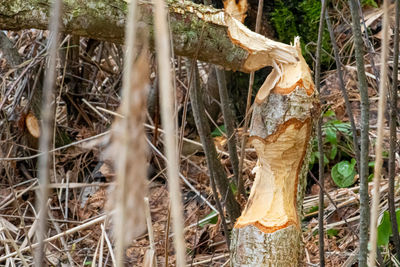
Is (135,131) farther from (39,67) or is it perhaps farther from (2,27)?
(39,67)

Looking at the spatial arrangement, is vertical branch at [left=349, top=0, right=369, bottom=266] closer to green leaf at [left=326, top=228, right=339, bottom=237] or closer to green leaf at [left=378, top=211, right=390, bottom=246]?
green leaf at [left=378, top=211, right=390, bottom=246]

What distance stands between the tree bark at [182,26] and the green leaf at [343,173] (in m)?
1.16

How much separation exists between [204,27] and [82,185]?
1546mm

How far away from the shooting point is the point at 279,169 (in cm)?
156

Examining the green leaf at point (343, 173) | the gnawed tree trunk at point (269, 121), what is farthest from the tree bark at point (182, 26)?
the green leaf at point (343, 173)

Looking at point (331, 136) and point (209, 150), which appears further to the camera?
point (331, 136)

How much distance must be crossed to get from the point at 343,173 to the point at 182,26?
1.41m

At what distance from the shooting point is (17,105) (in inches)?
113

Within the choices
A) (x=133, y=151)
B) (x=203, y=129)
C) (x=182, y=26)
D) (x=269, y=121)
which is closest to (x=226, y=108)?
(x=203, y=129)

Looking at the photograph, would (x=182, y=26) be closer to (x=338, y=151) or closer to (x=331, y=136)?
(x=331, y=136)

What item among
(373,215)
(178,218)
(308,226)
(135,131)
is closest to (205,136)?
(308,226)

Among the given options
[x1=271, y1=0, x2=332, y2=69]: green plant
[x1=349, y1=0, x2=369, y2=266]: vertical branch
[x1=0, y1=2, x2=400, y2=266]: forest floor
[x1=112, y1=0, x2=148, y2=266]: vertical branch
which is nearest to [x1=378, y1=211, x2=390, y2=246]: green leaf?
[x1=0, y1=2, x2=400, y2=266]: forest floor

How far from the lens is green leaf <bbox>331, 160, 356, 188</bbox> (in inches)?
99.7

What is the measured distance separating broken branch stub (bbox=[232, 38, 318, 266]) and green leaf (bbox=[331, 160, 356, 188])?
1012 millimetres
